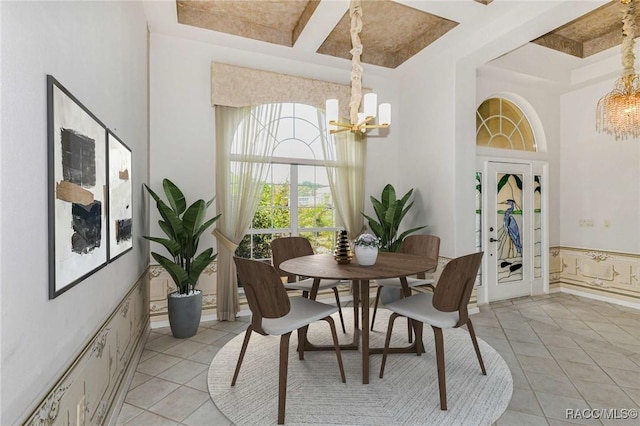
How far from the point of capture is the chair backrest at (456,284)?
202cm

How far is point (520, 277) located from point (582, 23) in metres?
3.24

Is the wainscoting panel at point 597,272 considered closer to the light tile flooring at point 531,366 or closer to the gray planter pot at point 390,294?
the light tile flooring at point 531,366

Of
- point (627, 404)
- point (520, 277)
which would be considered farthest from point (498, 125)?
point (627, 404)

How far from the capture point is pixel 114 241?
1.86 metres

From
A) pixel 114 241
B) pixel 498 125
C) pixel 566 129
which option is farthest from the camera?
pixel 566 129

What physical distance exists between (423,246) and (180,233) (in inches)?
95.4

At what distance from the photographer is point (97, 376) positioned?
1596 millimetres

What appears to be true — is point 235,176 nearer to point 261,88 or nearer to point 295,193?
point 295,193

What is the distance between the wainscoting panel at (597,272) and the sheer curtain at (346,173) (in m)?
3.14

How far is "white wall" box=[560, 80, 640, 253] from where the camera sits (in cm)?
410

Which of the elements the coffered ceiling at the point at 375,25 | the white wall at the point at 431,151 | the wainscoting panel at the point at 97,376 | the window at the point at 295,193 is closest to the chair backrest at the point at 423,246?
the white wall at the point at 431,151

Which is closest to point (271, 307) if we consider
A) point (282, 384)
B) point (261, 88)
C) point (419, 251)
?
point (282, 384)

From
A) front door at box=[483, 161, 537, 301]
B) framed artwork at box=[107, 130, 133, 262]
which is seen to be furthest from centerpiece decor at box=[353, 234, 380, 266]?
front door at box=[483, 161, 537, 301]

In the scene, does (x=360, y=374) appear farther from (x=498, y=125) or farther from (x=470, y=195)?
(x=498, y=125)
